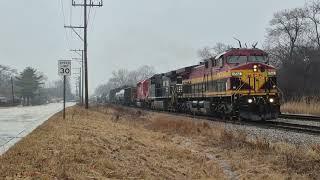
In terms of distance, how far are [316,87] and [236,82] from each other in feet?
149

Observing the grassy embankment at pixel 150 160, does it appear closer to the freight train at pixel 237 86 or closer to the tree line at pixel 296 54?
the freight train at pixel 237 86

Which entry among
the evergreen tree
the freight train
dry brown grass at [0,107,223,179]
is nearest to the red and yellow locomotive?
the freight train

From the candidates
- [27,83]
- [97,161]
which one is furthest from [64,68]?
[27,83]

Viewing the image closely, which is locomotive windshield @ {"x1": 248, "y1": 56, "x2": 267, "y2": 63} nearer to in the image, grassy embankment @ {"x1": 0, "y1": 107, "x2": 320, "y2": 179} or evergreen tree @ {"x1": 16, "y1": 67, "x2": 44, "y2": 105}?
grassy embankment @ {"x1": 0, "y1": 107, "x2": 320, "y2": 179}

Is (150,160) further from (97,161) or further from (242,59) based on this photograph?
(242,59)

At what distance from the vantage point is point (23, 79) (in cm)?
12694

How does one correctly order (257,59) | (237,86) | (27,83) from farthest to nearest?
(27,83) → (257,59) → (237,86)

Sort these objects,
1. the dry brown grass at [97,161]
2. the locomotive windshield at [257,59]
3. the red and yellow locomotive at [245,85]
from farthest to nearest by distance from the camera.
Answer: the locomotive windshield at [257,59]
the red and yellow locomotive at [245,85]
the dry brown grass at [97,161]

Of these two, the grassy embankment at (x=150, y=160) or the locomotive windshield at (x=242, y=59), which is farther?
the locomotive windshield at (x=242, y=59)

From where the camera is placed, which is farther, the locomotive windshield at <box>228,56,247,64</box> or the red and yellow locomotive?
the locomotive windshield at <box>228,56,247,64</box>

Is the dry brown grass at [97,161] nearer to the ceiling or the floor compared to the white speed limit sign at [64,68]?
nearer to the floor

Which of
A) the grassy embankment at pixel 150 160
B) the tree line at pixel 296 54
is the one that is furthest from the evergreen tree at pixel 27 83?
the grassy embankment at pixel 150 160

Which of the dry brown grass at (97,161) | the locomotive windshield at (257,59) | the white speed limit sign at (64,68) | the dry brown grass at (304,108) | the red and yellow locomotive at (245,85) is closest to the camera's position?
the dry brown grass at (97,161)

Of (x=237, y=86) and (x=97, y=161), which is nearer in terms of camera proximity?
(x=97, y=161)
